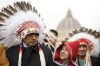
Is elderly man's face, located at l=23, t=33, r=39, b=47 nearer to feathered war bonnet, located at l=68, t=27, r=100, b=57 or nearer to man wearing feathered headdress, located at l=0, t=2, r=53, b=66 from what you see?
man wearing feathered headdress, located at l=0, t=2, r=53, b=66

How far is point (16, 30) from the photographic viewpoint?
234 inches

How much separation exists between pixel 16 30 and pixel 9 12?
1.00 ft

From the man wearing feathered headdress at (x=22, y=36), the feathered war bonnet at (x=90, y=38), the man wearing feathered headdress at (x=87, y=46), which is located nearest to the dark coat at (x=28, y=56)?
the man wearing feathered headdress at (x=22, y=36)

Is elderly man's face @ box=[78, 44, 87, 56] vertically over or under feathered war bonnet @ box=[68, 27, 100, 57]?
under

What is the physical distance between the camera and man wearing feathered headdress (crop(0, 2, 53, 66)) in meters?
5.75

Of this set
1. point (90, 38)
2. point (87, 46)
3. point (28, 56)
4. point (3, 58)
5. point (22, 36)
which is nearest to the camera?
point (3, 58)

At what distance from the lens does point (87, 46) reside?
7219mm

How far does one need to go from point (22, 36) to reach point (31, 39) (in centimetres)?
20

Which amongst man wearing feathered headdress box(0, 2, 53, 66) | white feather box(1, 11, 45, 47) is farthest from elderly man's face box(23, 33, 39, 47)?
white feather box(1, 11, 45, 47)

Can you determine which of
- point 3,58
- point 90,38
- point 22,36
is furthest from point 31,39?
point 90,38

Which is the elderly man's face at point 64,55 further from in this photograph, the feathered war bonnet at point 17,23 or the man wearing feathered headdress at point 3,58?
the man wearing feathered headdress at point 3,58

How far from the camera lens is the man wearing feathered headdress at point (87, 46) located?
23.0ft

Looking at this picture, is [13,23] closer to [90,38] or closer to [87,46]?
[87,46]

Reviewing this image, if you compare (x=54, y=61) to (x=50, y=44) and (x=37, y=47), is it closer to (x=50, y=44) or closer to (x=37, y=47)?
(x=37, y=47)
